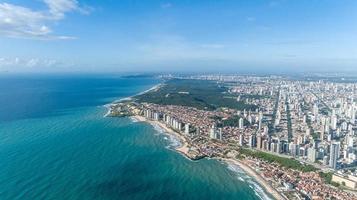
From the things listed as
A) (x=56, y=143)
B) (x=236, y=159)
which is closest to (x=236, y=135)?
(x=236, y=159)

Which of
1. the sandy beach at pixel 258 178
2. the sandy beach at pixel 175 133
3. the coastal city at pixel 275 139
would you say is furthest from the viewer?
the sandy beach at pixel 175 133

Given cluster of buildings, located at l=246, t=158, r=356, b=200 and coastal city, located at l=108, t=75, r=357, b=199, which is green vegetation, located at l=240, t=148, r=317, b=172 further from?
cluster of buildings, located at l=246, t=158, r=356, b=200

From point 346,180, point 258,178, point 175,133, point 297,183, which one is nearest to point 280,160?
point 297,183

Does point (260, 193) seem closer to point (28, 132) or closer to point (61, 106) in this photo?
point (28, 132)

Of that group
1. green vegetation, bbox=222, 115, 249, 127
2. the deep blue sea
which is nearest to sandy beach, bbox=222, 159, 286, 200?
the deep blue sea

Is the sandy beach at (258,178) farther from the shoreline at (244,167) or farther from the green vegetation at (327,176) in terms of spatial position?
the green vegetation at (327,176)

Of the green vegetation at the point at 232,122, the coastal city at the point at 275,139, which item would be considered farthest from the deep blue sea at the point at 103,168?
the green vegetation at the point at 232,122
